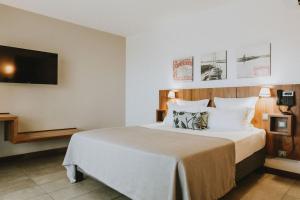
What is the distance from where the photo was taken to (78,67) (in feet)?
14.6

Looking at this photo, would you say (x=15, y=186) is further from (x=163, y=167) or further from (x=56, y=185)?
(x=163, y=167)

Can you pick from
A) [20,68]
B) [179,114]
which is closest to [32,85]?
[20,68]

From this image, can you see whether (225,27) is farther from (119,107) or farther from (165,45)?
(119,107)

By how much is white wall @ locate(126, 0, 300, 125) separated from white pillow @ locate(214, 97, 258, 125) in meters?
0.31

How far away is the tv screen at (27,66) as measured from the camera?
136 inches

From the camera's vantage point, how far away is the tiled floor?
2324mm

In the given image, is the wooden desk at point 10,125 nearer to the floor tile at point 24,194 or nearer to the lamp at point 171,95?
the floor tile at point 24,194

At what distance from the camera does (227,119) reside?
9.89 feet

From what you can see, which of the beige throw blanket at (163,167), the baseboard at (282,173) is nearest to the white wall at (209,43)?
the baseboard at (282,173)

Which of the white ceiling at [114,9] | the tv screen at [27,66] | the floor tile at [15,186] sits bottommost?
the floor tile at [15,186]

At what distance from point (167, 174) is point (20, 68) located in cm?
331

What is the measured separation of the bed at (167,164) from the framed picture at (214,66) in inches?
53.2

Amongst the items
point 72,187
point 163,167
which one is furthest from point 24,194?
point 163,167

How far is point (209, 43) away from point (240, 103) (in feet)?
4.19
